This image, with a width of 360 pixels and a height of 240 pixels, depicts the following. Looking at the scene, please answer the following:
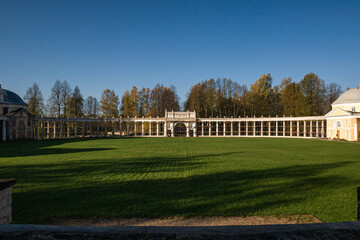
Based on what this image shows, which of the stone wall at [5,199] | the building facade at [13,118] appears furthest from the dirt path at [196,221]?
the building facade at [13,118]

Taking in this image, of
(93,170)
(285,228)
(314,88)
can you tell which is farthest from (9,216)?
(314,88)

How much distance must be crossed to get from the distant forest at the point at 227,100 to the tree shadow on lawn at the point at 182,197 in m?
63.5

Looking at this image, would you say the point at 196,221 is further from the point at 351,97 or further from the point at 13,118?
the point at 351,97

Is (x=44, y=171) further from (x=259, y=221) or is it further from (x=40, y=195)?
(x=259, y=221)

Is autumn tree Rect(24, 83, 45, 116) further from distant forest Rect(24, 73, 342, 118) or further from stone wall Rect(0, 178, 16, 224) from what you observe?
stone wall Rect(0, 178, 16, 224)

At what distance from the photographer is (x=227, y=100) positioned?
258 ft

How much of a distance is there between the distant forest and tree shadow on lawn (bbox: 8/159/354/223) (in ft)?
208

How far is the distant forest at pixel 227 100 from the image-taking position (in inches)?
2756

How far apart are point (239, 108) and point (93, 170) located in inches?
2727

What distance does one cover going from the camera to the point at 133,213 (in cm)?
746

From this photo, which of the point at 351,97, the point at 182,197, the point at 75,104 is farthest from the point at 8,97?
the point at 351,97

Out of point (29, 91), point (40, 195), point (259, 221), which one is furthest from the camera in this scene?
point (29, 91)

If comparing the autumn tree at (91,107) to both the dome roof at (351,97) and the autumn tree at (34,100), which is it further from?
the dome roof at (351,97)

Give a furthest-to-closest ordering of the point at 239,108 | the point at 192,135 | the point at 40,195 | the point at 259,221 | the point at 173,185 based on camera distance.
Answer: the point at 239,108, the point at 192,135, the point at 173,185, the point at 40,195, the point at 259,221
